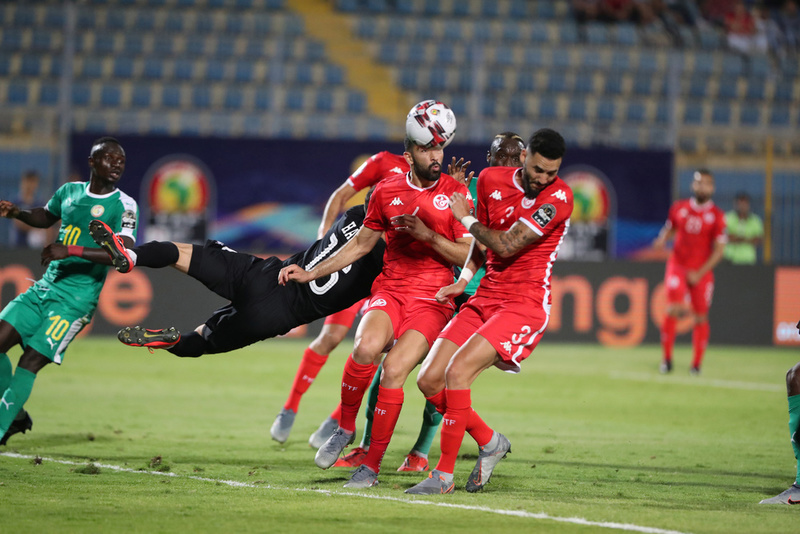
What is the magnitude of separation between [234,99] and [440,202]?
49.9 feet

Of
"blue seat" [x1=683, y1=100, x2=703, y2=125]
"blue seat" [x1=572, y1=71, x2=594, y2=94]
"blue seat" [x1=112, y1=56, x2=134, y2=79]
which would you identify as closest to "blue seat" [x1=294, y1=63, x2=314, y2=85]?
"blue seat" [x1=112, y1=56, x2=134, y2=79]

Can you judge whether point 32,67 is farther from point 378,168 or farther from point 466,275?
point 466,275

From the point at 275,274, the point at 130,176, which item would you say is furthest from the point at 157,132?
the point at 275,274

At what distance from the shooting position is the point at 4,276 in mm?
16250

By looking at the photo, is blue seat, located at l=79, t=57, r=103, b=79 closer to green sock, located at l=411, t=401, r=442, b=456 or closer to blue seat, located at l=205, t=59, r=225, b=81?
blue seat, located at l=205, t=59, r=225, b=81

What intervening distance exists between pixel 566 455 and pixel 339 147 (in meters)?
11.5

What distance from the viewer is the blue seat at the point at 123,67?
21.2 m

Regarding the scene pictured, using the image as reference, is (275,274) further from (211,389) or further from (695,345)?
(695,345)

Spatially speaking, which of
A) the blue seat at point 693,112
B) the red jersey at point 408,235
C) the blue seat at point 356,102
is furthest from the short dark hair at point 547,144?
the blue seat at point 693,112

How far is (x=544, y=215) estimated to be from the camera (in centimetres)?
631

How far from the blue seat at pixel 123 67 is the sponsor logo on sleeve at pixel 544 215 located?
658 inches

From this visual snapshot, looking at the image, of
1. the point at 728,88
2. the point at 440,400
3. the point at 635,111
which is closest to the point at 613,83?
the point at 635,111

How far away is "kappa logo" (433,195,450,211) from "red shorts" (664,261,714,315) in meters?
8.64

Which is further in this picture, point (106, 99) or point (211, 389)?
point (106, 99)
